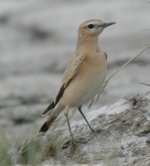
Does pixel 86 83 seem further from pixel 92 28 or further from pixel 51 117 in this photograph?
pixel 92 28

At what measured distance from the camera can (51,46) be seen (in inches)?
639

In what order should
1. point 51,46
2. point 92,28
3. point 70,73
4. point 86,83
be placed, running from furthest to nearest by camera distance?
1. point 51,46
2. point 92,28
3. point 70,73
4. point 86,83

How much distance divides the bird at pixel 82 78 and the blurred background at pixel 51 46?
11.5ft

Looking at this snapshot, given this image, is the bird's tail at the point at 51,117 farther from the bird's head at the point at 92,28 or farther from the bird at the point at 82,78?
the bird's head at the point at 92,28

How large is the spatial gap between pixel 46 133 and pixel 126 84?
17.8 ft

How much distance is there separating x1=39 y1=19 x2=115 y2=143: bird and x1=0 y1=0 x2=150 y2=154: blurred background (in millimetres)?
3507

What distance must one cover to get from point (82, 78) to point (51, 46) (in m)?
8.27

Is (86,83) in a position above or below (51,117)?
above

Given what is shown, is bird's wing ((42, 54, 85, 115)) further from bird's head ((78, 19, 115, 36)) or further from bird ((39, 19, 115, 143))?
bird's head ((78, 19, 115, 36))

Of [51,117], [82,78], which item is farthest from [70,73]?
[51,117]

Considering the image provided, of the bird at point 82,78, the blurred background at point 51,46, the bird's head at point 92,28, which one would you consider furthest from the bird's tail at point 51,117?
the blurred background at point 51,46

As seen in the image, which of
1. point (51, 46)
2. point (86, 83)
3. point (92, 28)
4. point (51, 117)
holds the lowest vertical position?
point (51, 46)

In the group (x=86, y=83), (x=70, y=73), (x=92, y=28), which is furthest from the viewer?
(x=92, y=28)

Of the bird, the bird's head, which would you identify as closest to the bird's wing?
the bird
